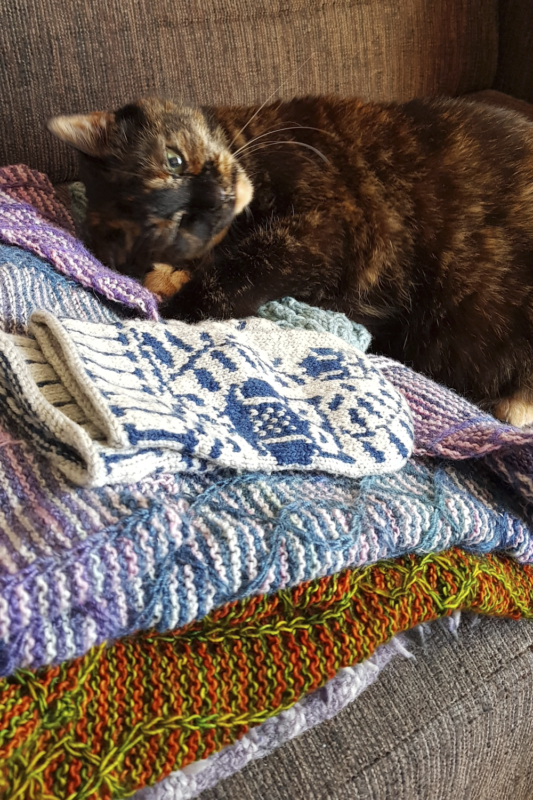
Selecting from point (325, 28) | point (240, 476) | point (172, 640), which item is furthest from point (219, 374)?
point (325, 28)

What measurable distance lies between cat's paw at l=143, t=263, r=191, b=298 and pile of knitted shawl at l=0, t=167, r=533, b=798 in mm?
238

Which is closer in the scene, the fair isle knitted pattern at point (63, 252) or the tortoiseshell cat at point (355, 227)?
the fair isle knitted pattern at point (63, 252)

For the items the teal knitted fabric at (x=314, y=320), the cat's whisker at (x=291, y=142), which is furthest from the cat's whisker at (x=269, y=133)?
the teal knitted fabric at (x=314, y=320)

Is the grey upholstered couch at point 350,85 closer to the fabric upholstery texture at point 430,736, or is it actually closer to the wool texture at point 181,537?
the fabric upholstery texture at point 430,736

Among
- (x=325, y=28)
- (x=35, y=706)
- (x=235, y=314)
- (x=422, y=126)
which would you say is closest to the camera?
(x=35, y=706)

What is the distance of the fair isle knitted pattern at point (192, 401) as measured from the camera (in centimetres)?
45

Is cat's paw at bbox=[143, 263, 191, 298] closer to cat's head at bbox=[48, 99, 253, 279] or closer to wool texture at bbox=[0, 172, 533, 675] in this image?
cat's head at bbox=[48, 99, 253, 279]

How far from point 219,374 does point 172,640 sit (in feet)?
0.81

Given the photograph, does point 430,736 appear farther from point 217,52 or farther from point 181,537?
point 217,52

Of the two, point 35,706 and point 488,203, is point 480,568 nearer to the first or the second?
point 35,706

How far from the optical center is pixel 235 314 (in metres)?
0.85

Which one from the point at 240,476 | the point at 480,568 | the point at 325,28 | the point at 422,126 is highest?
the point at 325,28

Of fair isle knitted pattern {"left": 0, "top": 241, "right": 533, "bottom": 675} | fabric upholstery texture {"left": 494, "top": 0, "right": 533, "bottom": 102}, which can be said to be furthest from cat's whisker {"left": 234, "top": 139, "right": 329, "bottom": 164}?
fabric upholstery texture {"left": 494, "top": 0, "right": 533, "bottom": 102}

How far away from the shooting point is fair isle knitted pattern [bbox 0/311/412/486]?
0.45 m
